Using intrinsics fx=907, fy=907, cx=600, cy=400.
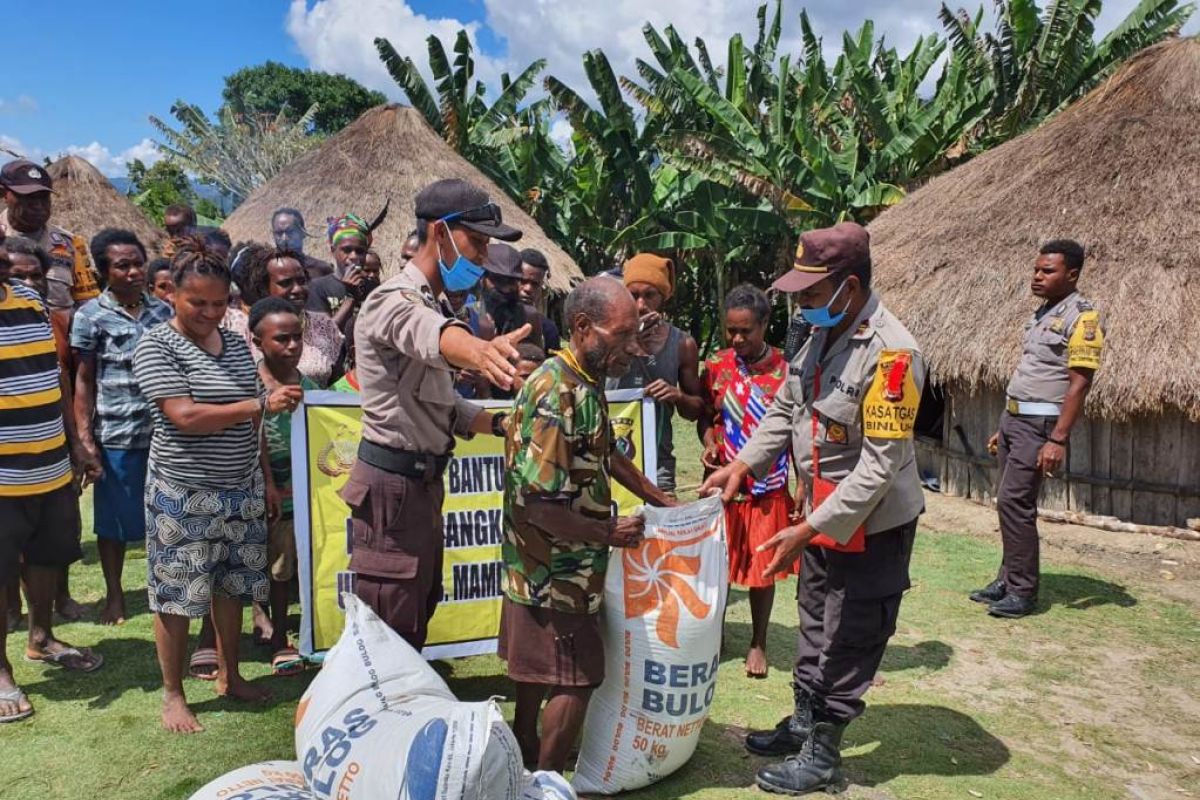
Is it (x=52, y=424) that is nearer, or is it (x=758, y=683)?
(x=52, y=424)

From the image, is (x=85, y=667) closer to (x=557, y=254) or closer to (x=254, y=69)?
(x=557, y=254)

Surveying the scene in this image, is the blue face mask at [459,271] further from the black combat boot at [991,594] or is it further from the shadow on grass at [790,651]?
the black combat boot at [991,594]

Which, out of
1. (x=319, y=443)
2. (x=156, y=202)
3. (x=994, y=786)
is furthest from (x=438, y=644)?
(x=156, y=202)

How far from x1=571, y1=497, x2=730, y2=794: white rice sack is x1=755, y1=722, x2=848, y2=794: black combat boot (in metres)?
0.40

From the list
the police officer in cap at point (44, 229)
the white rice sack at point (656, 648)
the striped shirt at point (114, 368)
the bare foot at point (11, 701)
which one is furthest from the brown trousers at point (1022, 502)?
the police officer in cap at point (44, 229)

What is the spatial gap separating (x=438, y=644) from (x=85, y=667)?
1713mm

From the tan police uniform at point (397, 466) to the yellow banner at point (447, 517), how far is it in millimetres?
925

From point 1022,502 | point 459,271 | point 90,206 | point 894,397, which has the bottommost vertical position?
Answer: point 1022,502

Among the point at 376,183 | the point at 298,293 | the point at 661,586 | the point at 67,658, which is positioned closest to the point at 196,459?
the point at 67,658

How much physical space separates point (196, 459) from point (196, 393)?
0.89 feet

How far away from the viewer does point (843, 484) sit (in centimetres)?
316

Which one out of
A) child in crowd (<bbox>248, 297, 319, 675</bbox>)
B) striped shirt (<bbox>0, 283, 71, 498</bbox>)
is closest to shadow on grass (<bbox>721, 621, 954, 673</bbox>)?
child in crowd (<bbox>248, 297, 319, 675</bbox>)

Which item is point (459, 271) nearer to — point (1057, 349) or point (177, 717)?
point (177, 717)

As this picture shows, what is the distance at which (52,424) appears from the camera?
3.93m
